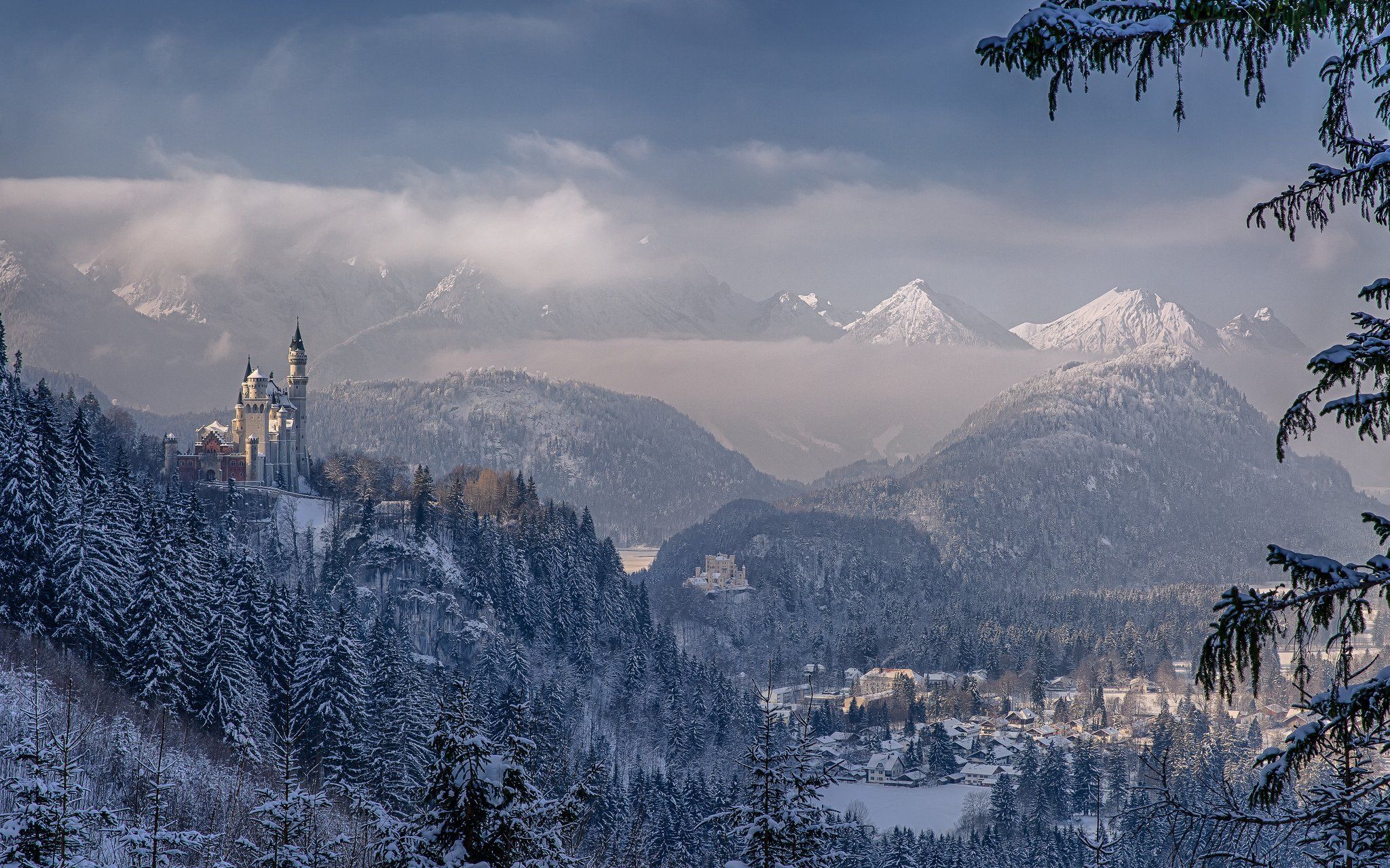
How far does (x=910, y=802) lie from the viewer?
12738cm

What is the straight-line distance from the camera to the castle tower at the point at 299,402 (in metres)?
144

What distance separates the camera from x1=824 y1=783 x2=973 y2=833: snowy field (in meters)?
117

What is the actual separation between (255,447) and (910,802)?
84.4 metres

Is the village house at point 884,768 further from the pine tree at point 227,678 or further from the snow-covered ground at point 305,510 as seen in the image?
the pine tree at point 227,678

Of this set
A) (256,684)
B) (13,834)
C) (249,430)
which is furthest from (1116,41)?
(249,430)

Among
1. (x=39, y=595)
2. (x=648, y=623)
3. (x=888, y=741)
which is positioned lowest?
(x=888, y=741)

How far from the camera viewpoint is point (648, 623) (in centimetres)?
15638

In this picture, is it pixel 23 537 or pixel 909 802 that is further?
pixel 909 802

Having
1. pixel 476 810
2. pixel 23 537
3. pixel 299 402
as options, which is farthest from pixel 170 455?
pixel 476 810

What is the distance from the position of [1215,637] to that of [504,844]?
1268 cm

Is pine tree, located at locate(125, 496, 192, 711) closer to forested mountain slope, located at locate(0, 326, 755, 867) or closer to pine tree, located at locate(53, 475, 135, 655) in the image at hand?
forested mountain slope, located at locate(0, 326, 755, 867)

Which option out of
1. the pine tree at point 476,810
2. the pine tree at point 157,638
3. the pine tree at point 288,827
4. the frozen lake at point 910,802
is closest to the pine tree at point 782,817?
the pine tree at point 476,810

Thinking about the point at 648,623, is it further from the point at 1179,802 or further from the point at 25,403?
the point at 1179,802

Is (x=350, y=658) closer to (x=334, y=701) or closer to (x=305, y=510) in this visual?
(x=334, y=701)
